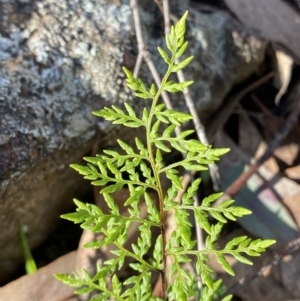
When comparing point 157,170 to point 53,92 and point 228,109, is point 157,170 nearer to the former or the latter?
point 53,92

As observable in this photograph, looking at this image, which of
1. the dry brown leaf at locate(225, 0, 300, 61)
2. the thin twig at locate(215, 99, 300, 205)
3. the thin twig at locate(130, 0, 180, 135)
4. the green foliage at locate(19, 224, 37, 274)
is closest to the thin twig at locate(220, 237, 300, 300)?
the thin twig at locate(215, 99, 300, 205)

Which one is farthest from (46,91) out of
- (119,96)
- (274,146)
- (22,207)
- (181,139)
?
(274,146)

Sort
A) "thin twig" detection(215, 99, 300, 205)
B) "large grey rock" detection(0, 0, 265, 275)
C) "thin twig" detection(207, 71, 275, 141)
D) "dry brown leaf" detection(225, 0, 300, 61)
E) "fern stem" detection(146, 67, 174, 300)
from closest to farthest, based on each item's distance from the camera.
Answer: "fern stem" detection(146, 67, 174, 300) < "large grey rock" detection(0, 0, 265, 275) < "thin twig" detection(215, 99, 300, 205) < "thin twig" detection(207, 71, 275, 141) < "dry brown leaf" detection(225, 0, 300, 61)

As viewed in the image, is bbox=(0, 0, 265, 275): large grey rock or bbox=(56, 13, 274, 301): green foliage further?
bbox=(0, 0, 265, 275): large grey rock

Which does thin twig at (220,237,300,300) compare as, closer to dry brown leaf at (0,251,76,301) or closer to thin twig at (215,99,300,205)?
thin twig at (215,99,300,205)

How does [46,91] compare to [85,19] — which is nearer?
[46,91]

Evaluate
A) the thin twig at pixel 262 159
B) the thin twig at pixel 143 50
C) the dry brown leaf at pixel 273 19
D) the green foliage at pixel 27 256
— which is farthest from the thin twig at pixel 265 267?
the dry brown leaf at pixel 273 19

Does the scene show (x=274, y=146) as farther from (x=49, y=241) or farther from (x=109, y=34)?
(x=49, y=241)
